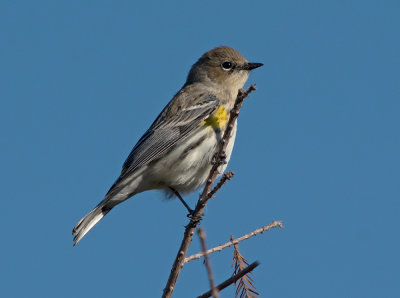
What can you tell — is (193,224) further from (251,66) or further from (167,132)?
(251,66)

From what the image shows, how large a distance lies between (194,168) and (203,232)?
5099mm

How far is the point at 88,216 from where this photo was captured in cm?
654

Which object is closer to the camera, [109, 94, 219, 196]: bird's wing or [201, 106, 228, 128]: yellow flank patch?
[109, 94, 219, 196]: bird's wing

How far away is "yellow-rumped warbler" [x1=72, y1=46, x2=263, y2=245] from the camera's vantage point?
6910 mm

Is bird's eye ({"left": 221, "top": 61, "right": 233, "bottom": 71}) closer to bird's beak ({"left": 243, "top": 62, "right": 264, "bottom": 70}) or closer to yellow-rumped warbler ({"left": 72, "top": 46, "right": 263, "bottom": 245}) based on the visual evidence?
bird's beak ({"left": 243, "top": 62, "right": 264, "bottom": 70})

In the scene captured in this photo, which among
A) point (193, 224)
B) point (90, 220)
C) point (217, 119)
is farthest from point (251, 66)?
point (193, 224)

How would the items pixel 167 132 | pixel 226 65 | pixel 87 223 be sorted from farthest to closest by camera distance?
pixel 226 65
pixel 167 132
pixel 87 223

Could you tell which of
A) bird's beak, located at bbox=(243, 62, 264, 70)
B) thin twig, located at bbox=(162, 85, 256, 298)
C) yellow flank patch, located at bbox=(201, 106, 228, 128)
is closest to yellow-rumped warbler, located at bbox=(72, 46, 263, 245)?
yellow flank patch, located at bbox=(201, 106, 228, 128)

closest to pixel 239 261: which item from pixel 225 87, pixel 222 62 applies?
pixel 225 87

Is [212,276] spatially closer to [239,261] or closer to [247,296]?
[247,296]

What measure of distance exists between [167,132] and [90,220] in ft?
5.51

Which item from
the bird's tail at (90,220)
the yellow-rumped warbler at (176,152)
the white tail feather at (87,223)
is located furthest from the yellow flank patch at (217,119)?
the white tail feather at (87,223)

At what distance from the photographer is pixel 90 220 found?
6500mm

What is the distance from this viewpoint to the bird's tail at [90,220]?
628cm
